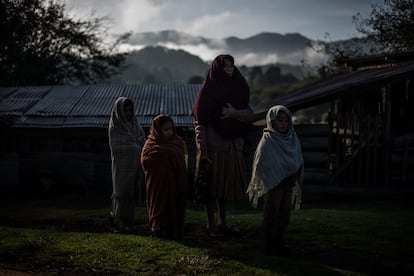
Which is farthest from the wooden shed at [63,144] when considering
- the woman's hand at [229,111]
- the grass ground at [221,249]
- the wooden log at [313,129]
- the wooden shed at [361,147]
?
the woman's hand at [229,111]

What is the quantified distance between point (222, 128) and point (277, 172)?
126 centimetres

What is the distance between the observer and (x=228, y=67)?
20.6 ft

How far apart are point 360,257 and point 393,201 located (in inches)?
200

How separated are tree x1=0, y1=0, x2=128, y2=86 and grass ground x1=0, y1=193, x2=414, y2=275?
15157 mm

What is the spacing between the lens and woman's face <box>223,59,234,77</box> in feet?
20.6

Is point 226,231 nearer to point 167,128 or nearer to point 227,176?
point 227,176

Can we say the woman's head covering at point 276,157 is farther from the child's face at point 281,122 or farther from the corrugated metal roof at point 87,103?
the corrugated metal roof at point 87,103

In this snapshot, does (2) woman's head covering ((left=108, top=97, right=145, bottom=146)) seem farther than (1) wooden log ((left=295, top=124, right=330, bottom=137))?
No

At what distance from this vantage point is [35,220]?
8.81 meters

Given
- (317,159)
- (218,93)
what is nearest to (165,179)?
→ (218,93)

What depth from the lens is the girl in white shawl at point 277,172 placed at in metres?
5.33

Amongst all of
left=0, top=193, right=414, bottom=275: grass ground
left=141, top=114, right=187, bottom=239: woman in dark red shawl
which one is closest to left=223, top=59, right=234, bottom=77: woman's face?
left=141, top=114, right=187, bottom=239: woman in dark red shawl

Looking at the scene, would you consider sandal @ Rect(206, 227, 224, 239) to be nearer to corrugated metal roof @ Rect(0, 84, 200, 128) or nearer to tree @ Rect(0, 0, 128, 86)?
corrugated metal roof @ Rect(0, 84, 200, 128)

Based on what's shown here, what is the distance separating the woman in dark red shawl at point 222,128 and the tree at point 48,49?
16190 millimetres
